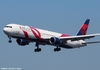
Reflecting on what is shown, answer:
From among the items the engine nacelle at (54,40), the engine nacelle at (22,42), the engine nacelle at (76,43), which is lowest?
the engine nacelle at (76,43)

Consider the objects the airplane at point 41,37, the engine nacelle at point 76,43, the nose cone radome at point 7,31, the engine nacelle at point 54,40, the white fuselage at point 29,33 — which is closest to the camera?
the nose cone radome at point 7,31

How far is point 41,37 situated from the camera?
125188mm

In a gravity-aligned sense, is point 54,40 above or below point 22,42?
above

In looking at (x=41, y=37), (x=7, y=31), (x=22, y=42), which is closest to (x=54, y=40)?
(x=41, y=37)

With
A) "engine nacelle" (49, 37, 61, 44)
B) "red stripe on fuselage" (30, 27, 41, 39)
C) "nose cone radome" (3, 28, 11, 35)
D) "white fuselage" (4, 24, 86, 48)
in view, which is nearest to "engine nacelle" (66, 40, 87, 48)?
"white fuselage" (4, 24, 86, 48)

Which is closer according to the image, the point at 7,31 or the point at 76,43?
the point at 7,31

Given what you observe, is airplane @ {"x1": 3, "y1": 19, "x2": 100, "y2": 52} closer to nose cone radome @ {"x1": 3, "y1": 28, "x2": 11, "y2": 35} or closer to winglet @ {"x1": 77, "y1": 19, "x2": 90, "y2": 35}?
nose cone radome @ {"x1": 3, "y1": 28, "x2": 11, "y2": 35}

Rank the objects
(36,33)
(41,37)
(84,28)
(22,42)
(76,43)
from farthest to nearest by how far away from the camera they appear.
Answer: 1. (84,28)
2. (76,43)
3. (22,42)
4. (41,37)
5. (36,33)

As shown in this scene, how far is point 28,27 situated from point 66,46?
12732mm

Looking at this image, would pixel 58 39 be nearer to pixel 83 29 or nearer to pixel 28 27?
pixel 28 27

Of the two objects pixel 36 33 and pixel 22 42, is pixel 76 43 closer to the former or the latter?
pixel 36 33

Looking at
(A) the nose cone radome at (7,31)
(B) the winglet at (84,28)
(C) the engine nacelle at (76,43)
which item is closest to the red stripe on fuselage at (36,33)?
(A) the nose cone radome at (7,31)

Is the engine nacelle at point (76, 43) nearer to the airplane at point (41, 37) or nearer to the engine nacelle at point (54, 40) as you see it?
the airplane at point (41, 37)

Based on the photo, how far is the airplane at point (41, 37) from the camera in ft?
397
